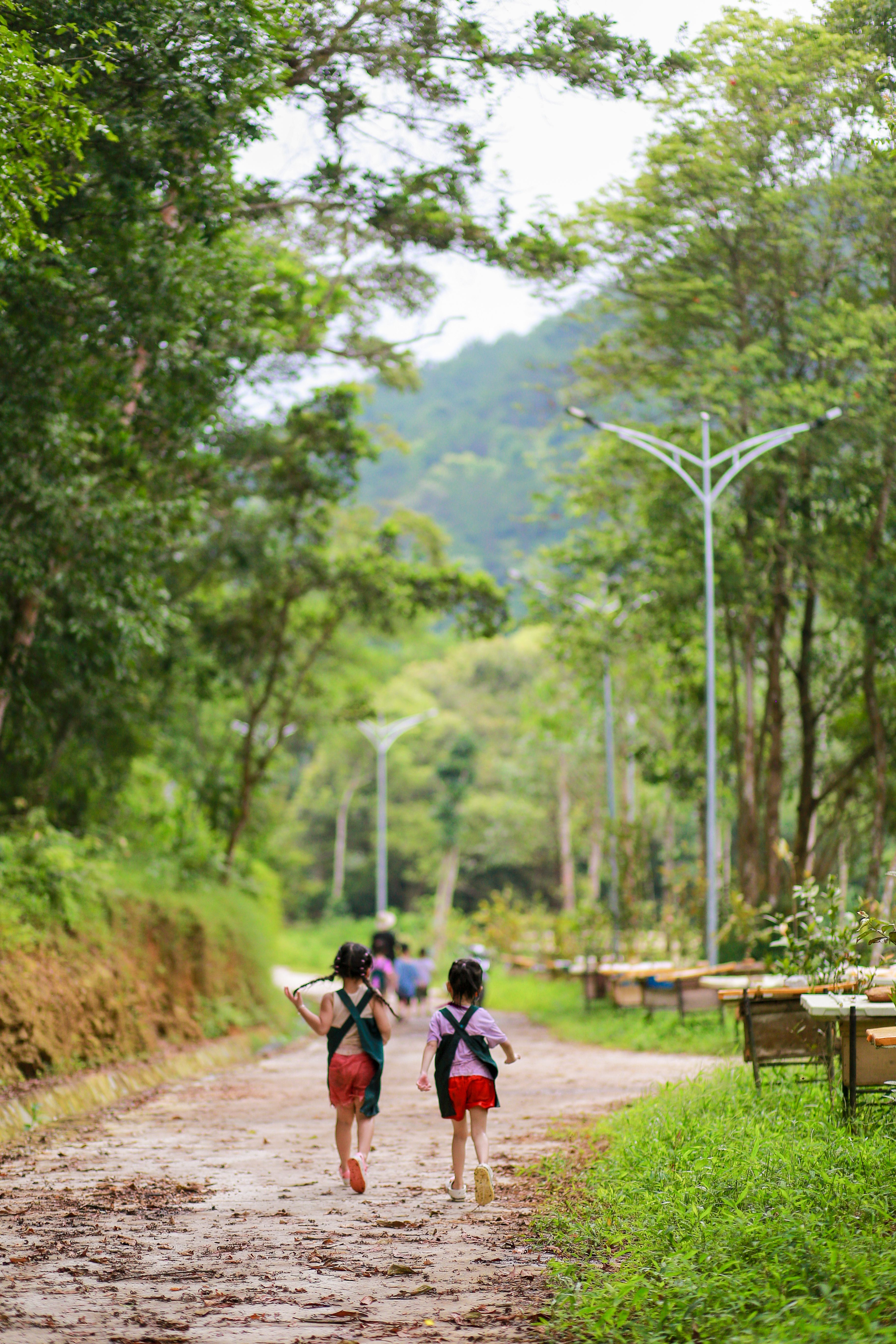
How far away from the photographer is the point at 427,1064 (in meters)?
7.91

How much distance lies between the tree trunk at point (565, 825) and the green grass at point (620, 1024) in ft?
85.4

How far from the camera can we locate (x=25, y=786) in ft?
63.8

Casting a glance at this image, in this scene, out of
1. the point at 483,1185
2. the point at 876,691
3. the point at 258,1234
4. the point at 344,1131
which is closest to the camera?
the point at 258,1234

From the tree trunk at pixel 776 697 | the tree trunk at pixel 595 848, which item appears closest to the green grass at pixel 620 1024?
the tree trunk at pixel 776 697

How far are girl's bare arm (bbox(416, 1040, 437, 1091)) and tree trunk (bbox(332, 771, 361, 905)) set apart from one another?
6290cm

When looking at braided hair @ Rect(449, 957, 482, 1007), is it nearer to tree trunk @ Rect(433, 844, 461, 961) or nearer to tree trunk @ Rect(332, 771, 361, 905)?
tree trunk @ Rect(433, 844, 461, 961)

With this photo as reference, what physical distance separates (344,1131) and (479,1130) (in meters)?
0.90

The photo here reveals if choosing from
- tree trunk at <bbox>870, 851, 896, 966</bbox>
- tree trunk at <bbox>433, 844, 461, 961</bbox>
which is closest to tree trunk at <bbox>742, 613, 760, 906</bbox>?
tree trunk at <bbox>870, 851, 896, 966</bbox>

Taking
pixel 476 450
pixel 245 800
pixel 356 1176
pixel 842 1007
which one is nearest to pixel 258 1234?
pixel 356 1176

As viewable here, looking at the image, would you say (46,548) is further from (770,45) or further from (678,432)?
(678,432)

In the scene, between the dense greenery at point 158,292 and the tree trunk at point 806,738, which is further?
the tree trunk at point 806,738

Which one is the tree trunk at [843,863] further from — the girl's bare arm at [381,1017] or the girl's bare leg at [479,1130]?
the girl's bare leg at [479,1130]

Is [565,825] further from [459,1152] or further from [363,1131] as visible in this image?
[459,1152]

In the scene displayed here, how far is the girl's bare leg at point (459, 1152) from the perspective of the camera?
7914mm
